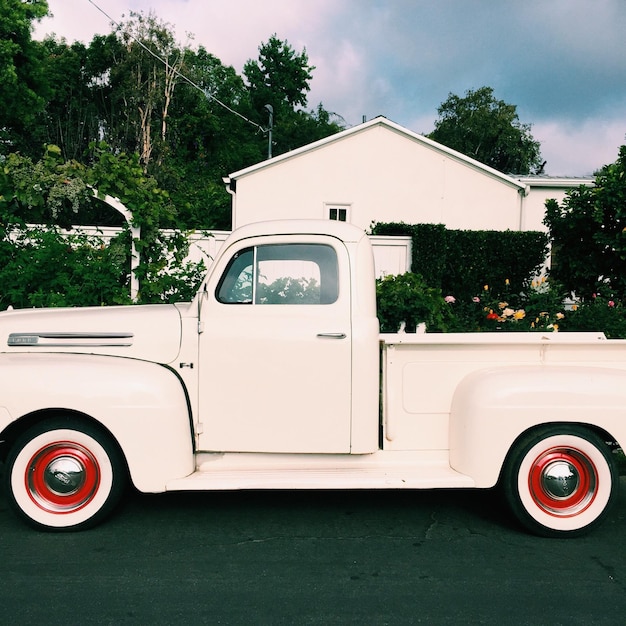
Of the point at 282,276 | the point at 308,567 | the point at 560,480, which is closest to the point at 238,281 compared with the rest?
the point at 282,276

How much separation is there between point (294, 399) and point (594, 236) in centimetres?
811

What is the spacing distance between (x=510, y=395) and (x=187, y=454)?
209cm

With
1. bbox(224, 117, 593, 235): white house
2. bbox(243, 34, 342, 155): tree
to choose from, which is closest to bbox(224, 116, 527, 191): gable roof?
bbox(224, 117, 593, 235): white house

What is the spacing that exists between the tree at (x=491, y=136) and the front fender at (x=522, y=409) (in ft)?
172

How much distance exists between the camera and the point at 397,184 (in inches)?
812

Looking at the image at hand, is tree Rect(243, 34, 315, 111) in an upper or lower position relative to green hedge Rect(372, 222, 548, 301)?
upper

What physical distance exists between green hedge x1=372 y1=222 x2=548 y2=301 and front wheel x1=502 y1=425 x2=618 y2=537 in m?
9.73

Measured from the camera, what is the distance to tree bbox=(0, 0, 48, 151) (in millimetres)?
24656

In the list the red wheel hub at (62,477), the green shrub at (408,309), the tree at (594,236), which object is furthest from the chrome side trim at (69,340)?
the tree at (594,236)

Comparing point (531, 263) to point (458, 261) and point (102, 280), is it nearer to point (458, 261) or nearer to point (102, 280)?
point (458, 261)

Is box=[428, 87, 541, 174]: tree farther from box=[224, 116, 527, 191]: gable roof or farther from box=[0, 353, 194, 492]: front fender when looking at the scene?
box=[0, 353, 194, 492]: front fender

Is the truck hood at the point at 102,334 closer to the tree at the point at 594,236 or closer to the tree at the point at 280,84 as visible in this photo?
the tree at the point at 594,236

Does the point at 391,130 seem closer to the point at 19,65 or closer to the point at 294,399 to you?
the point at 19,65

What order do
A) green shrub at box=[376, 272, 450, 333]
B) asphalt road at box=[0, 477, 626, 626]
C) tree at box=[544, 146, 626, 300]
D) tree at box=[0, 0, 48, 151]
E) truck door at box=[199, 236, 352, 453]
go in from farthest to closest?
1. tree at box=[0, 0, 48, 151]
2. tree at box=[544, 146, 626, 300]
3. green shrub at box=[376, 272, 450, 333]
4. truck door at box=[199, 236, 352, 453]
5. asphalt road at box=[0, 477, 626, 626]
